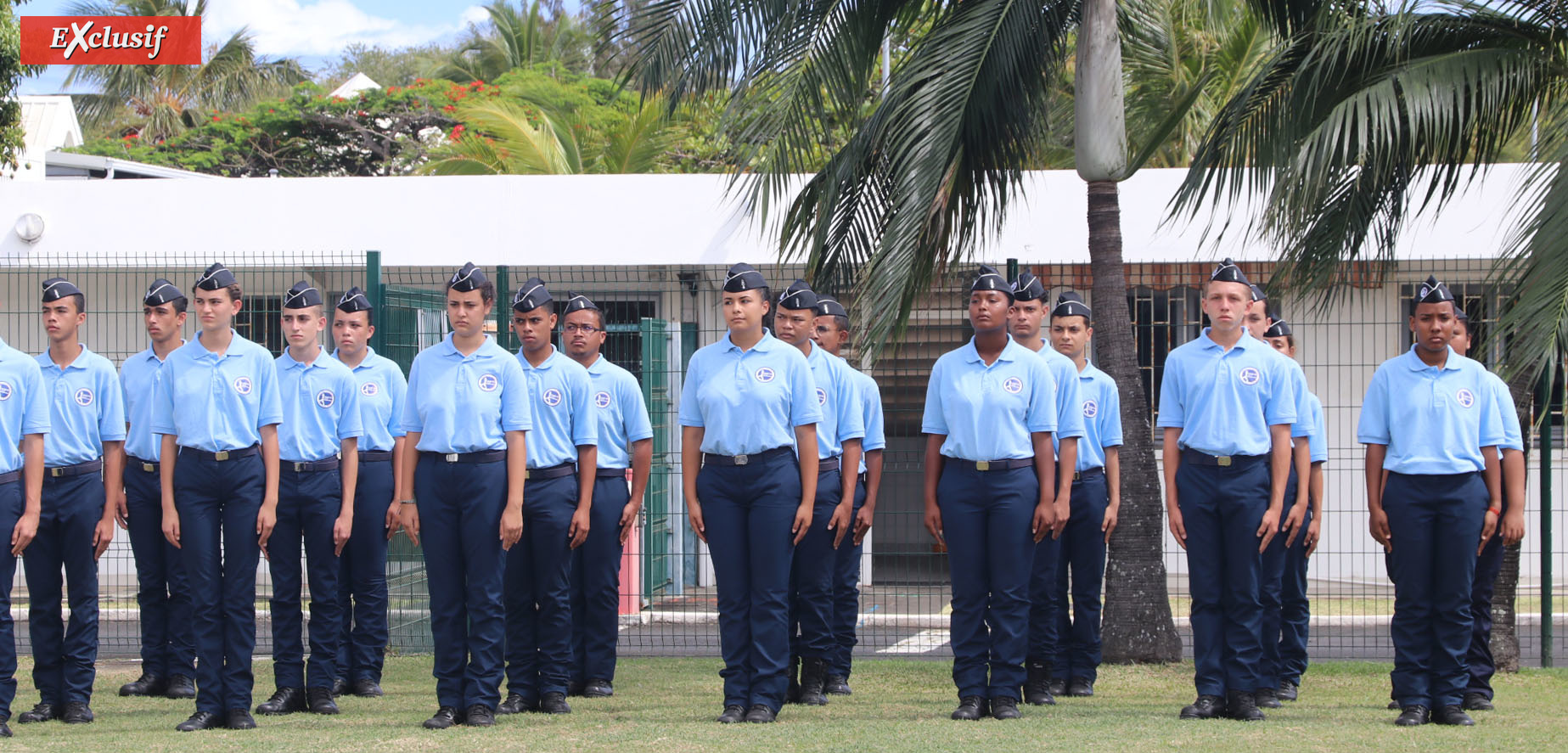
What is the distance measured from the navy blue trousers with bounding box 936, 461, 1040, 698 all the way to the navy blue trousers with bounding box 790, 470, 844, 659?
26.9 inches

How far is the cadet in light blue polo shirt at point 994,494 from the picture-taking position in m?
6.57

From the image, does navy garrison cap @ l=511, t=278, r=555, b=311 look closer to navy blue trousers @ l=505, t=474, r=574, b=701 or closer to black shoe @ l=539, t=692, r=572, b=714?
navy blue trousers @ l=505, t=474, r=574, b=701

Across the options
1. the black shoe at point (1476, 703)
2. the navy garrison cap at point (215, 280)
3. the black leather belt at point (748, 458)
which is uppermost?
the navy garrison cap at point (215, 280)

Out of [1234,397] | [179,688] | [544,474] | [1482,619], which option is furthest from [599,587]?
[1482,619]

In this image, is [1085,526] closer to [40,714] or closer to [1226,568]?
[1226,568]

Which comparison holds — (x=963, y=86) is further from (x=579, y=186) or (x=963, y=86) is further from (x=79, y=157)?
(x=79, y=157)

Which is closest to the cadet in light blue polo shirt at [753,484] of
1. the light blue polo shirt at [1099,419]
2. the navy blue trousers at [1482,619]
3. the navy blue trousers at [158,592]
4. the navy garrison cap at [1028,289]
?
the navy garrison cap at [1028,289]

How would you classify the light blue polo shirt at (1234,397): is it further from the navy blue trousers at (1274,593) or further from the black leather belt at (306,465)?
the black leather belt at (306,465)

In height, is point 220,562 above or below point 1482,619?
above

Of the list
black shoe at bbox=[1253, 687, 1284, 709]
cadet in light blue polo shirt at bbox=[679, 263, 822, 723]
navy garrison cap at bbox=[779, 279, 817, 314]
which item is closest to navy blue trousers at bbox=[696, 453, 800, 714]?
cadet in light blue polo shirt at bbox=[679, 263, 822, 723]

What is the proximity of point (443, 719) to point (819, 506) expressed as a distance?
194 cm

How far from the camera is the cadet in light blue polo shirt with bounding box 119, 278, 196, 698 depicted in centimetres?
744

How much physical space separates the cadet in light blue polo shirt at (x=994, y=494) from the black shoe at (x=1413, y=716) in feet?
5.45

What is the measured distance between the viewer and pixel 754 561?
6.55 meters
